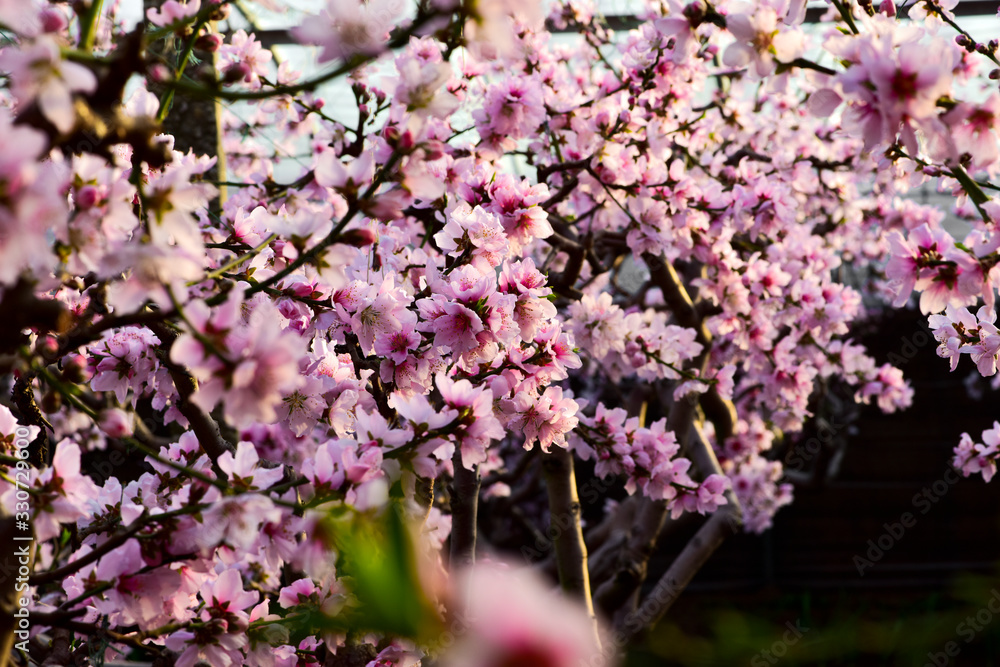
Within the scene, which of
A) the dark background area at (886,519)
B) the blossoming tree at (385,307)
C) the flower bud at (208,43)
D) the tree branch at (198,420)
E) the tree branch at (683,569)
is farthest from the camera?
the dark background area at (886,519)

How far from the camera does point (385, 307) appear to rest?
56.0 inches

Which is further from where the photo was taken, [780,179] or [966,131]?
[780,179]

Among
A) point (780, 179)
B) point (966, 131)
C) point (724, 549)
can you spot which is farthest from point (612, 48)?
point (724, 549)

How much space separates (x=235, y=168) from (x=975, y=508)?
6.18 metres

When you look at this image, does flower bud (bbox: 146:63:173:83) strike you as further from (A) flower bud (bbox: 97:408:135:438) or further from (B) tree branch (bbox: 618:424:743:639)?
(B) tree branch (bbox: 618:424:743:639)

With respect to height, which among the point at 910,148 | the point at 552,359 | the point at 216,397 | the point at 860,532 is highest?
the point at 860,532

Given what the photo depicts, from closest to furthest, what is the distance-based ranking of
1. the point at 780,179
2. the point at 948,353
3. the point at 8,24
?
the point at 8,24, the point at 948,353, the point at 780,179

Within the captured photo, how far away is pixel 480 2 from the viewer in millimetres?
825

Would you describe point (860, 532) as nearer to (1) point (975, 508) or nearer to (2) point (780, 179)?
(1) point (975, 508)

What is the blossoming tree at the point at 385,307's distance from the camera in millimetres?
758

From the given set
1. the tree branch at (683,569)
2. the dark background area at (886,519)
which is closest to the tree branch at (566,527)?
the tree branch at (683,569)

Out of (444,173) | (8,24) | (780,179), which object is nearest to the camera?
(8,24)

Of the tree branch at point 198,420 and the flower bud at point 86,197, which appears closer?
the flower bud at point 86,197
